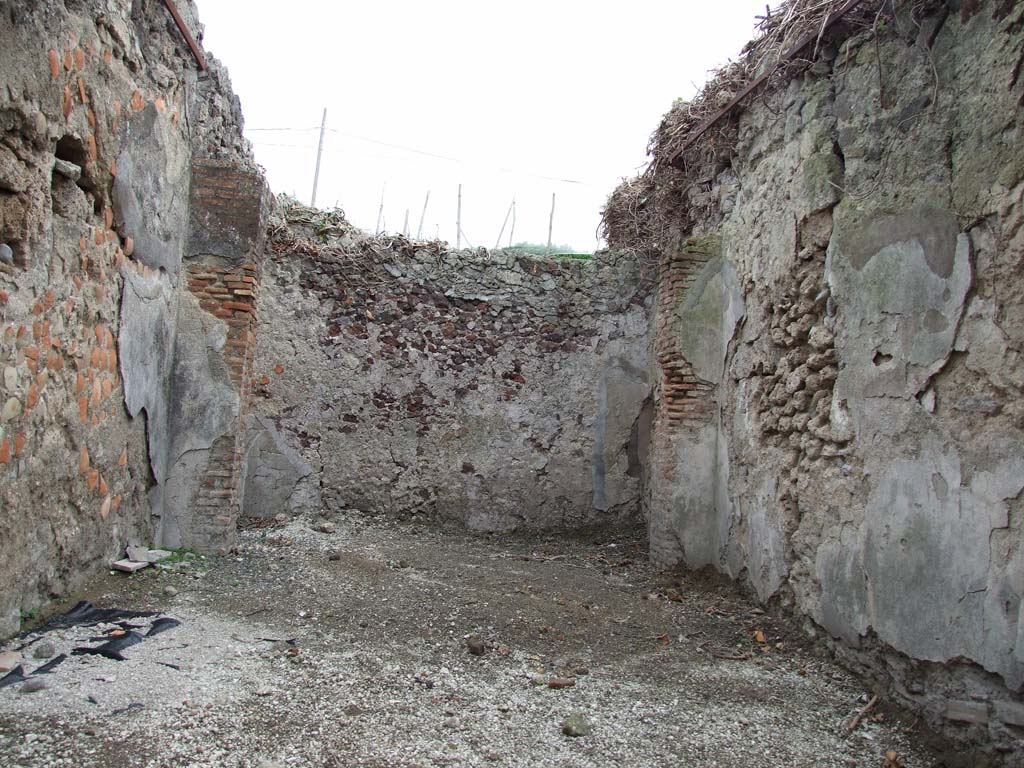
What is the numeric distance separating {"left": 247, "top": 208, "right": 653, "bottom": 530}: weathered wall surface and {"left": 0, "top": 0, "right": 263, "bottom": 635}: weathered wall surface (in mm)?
1082

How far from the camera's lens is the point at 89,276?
11.5 ft

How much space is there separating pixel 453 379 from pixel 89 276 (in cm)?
289

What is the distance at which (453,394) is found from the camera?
5871 mm

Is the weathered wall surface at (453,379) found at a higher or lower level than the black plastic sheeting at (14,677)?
higher

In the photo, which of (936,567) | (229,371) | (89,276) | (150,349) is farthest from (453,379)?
(936,567)

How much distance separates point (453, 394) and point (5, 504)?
340 centimetres

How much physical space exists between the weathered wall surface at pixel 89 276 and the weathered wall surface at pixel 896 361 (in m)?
3.27

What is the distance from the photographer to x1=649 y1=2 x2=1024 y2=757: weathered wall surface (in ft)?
8.28

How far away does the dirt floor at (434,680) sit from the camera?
240 cm

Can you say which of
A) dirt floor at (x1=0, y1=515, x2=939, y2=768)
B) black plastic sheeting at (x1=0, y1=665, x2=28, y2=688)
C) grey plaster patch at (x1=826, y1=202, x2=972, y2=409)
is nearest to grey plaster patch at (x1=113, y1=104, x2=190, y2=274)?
dirt floor at (x1=0, y1=515, x2=939, y2=768)

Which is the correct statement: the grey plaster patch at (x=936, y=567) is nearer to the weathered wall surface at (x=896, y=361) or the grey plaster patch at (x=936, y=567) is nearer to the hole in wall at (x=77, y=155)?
the weathered wall surface at (x=896, y=361)

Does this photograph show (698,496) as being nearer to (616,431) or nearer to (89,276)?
(616,431)

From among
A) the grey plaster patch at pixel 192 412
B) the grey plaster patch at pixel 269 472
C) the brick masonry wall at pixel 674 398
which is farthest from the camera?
the grey plaster patch at pixel 269 472

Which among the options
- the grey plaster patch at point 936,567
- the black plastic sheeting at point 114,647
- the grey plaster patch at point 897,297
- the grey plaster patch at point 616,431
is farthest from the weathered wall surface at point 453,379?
the grey plaster patch at point 936,567
